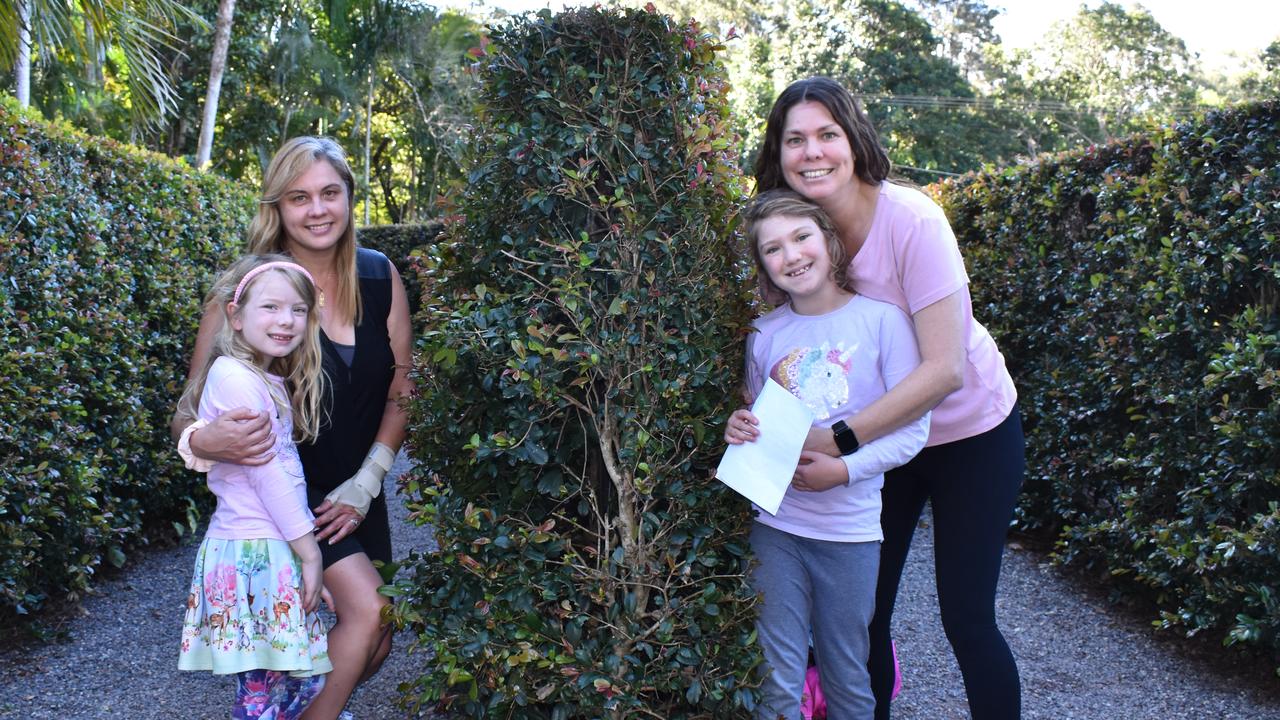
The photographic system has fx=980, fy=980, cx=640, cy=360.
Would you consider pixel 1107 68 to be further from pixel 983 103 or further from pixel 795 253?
pixel 795 253

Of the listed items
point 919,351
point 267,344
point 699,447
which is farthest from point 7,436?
point 919,351

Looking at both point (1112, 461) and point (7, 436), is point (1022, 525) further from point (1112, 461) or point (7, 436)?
point (7, 436)

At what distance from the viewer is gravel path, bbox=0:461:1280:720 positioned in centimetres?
381

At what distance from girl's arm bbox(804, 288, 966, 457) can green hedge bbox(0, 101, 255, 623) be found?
3.34 m

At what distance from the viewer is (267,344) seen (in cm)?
277

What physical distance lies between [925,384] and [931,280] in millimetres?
270

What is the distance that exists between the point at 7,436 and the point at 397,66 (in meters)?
25.9

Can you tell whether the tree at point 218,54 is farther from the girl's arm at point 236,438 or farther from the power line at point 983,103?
the power line at point 983,103

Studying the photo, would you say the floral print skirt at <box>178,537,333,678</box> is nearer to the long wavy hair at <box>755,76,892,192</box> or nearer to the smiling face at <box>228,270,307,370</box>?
the smiling face at <box>228,270,307,370</box>

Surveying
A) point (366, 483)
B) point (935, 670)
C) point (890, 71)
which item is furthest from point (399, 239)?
point (890, 71)

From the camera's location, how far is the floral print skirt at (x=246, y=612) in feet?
8.59

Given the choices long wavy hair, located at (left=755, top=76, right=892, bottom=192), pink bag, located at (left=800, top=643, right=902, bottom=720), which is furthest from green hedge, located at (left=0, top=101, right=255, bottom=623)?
long wavy hair, located at (left=755, top=76, right=892, bottom=192)

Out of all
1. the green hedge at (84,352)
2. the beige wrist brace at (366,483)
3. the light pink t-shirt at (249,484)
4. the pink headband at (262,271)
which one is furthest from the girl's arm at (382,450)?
the green hedge at (84,352)

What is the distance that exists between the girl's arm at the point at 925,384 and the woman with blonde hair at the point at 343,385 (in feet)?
4.27
